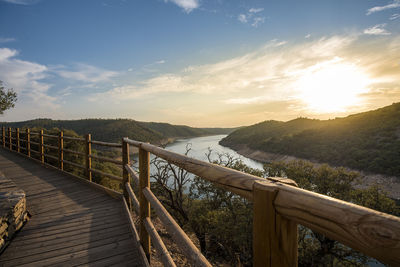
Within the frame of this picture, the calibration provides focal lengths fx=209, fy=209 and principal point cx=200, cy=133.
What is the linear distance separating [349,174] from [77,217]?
14.8m

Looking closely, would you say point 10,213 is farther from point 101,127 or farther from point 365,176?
point 101,127

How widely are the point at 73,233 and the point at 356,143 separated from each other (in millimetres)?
40789

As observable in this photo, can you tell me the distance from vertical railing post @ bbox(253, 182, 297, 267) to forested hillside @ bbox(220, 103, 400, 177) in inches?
1283

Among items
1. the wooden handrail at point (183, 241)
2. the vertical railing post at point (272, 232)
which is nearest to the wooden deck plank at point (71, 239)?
the wooden handrail at point (183, 241)

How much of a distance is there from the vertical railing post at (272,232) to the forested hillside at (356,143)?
32.6 meters

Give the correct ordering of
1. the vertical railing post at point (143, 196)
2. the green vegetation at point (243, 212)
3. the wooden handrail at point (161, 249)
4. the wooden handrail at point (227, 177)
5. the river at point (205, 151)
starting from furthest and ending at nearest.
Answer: the river at point (205, 151) → the green vegetation at point (243, 212) → the vertical railing post at point (143, 196) → the wooden handrail at point (161, 249) → the wooden handrail at point (227, 177)

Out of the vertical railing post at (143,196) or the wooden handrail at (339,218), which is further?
the vertical railing post at (143,196)

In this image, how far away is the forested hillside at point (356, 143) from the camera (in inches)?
1082

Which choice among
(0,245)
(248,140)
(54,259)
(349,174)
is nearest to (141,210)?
(54,259)

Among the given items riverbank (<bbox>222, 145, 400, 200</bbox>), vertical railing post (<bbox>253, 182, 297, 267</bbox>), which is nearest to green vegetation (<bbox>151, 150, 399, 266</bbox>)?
riverbank (<bbox>222, 145, 400, 200</bbox>)

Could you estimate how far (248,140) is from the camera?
59.8 meters

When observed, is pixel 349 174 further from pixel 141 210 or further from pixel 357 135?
pixel 357 135

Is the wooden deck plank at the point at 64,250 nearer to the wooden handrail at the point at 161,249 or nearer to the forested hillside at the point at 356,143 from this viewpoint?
the wooden handrail at the point at 161,249

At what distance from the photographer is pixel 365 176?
26.2 meters
